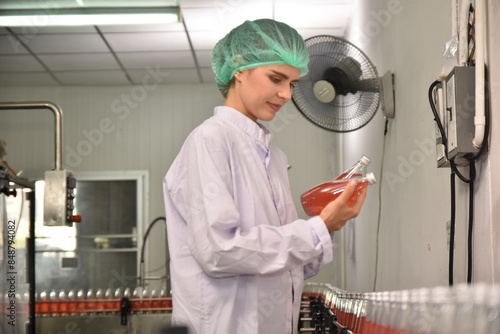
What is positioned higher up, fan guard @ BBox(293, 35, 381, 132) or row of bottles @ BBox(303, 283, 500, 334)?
fan guard @ BBox(293, 35, 381, 132)

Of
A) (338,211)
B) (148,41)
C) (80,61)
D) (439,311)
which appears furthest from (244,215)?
(80,61)

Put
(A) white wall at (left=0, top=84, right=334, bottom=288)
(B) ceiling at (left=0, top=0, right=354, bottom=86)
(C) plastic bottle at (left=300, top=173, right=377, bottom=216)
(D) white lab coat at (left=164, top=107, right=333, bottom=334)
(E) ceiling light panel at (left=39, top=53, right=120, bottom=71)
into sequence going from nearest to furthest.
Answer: (D) white lab coat at (left=164, top=107, right=333, bottom=334) < (C) plastic bottle at (left=300, top=173, right=377, bottom=216) < (B) ceiling at (left=0, top=0, right=354, bottom=86) < (E) ceiling light panel at (left=39, top=53, right=120, bottom=71) < (A) white wall at (left=0, top=84, right=334, bottom=288)

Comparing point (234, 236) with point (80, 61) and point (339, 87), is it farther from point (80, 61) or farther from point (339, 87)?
point (80, 61)

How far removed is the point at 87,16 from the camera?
5184mm

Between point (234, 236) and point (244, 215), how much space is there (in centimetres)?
12

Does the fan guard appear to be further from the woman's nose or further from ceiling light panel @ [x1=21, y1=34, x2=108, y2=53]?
ceiling light panel @ [x1=21, y1=34, x2=108, y2=53]

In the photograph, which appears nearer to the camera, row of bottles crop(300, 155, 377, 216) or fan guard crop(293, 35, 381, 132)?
row of bottles crop(300, 155, 377, 216)

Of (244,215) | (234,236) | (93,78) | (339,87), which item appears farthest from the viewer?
(93,78)

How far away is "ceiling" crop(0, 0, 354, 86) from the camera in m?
5.27

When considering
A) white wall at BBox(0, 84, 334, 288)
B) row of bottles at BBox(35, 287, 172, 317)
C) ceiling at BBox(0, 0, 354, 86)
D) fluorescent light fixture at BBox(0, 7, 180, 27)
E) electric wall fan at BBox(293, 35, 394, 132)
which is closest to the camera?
electric wall fan at BBox(293, 35, 394, 132)

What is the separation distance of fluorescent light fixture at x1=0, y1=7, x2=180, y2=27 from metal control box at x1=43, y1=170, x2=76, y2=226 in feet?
6.77

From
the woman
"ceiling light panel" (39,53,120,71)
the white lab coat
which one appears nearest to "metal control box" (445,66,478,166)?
the woman


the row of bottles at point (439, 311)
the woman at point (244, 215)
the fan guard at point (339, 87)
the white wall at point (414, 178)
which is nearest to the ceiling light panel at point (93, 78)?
the white wall at point (414, 178)

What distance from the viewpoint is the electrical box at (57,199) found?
3.42 metres
